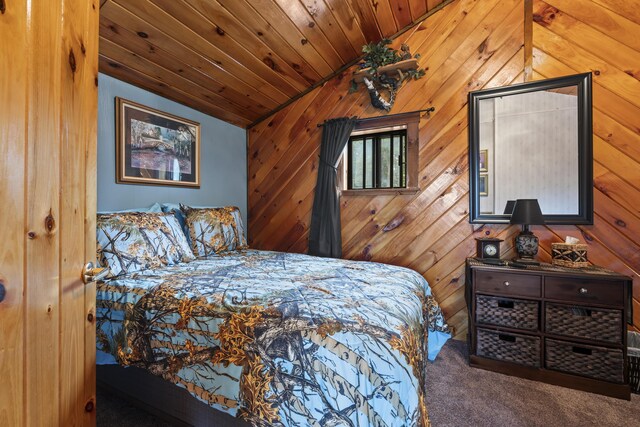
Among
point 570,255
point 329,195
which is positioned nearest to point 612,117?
point 570,255

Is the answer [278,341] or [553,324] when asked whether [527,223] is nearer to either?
[553,324]

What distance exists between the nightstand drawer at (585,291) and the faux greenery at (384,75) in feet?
6.56

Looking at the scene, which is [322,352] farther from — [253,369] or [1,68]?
[1,68]

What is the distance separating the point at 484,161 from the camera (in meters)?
2.38

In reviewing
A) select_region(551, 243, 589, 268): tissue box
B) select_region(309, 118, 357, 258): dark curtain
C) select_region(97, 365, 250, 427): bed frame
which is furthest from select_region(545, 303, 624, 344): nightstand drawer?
select_region(97, 365, 250, 427): bed frame

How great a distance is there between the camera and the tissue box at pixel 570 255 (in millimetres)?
1966

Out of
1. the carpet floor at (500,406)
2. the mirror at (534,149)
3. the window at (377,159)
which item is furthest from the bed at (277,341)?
the window at (377,159)

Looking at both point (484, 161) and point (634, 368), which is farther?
point (484, 161)

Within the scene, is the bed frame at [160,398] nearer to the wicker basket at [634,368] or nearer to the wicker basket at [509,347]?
the wicker basket at [509,347]

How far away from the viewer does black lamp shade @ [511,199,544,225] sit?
199cm

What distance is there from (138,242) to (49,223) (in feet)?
4.26

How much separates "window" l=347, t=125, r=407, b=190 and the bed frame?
2.33 metres

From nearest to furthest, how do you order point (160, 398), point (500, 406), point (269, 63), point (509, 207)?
point (160, 398) < point (500, 406) < point (509, 207) < point (269, 63)

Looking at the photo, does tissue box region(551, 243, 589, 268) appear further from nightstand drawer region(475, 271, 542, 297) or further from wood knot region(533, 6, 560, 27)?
wood knot region(533, 6, 560, 27)
